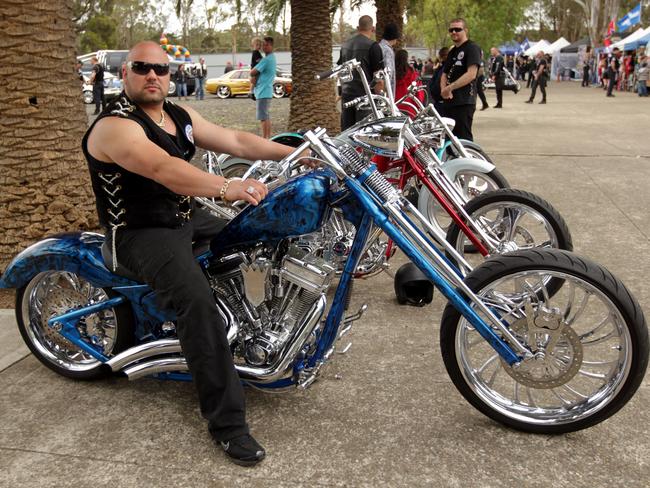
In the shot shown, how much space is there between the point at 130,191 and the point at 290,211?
2.50ft

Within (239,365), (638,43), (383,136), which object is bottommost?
(239,365)

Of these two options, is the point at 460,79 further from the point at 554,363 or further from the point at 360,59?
the point at 554,363

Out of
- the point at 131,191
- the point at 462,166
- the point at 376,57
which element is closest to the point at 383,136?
the point at 131,191

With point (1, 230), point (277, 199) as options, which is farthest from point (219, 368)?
point (1, 230)

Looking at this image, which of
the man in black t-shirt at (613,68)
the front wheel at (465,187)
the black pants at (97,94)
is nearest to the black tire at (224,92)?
the black pants at (97,94)

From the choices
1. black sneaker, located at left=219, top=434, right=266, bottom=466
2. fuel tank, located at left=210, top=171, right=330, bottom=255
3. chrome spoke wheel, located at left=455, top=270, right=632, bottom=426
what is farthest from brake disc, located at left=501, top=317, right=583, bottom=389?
black sneaker, located at left=219, top=434, right=266, bottom=466

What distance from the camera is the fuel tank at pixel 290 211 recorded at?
270 cm

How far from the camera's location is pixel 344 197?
9.11 ft

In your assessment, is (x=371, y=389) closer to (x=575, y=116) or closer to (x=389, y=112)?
(x=389, y=112)

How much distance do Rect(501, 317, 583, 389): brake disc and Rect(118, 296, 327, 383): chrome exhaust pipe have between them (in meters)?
0.89

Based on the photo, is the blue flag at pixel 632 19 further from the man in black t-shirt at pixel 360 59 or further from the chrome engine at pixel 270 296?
the chrome engine at pixel 270 296

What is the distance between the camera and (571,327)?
8.91ft

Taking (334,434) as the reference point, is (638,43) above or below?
above

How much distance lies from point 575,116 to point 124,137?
16.6 meters
